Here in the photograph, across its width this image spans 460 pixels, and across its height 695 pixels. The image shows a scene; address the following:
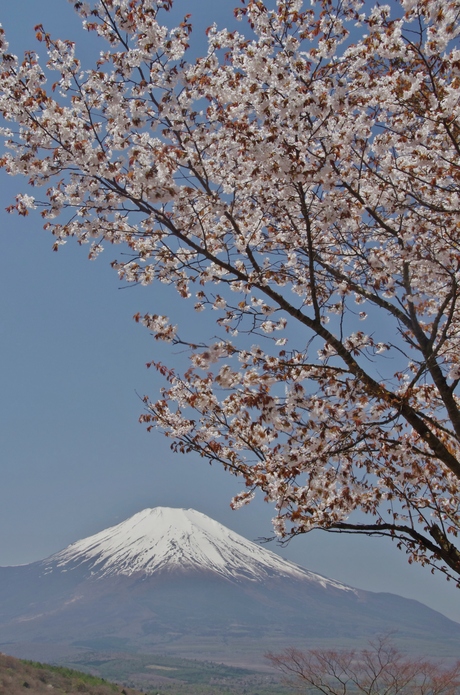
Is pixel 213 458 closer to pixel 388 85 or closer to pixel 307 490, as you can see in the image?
pixel 307 490

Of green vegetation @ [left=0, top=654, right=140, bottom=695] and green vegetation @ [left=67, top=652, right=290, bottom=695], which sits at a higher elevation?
green vegetation @ [left=0, top=654, right=140, bottom=695]

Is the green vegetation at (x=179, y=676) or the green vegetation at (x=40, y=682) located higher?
the green vegetation at (x=40, y=682)

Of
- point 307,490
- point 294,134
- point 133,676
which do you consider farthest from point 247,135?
point 133,676

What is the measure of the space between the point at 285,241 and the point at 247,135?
1.37 m

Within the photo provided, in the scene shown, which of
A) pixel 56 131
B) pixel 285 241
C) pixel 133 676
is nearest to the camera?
pixel 56 131

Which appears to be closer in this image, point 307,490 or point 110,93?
point 110,93

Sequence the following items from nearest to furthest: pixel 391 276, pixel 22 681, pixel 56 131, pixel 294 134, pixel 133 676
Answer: pixel 294 134 → pixel 56 131 → pixel 391 276 → pixel 22 681 → pixel 133 676

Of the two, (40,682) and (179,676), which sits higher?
(40,682)

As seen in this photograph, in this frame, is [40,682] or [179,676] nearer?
[40,682]

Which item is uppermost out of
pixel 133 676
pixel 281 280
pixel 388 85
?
pixel 388 85

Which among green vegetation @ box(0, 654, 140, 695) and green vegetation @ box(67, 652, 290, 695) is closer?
green vegetation @ box(0, 654, 140, 695)

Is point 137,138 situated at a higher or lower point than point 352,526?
higher

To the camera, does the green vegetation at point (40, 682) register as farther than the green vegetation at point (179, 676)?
No

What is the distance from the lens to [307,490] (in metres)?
5.31
